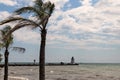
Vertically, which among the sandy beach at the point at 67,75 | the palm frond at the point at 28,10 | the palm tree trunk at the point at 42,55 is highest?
the palm frond at the point at 28,10

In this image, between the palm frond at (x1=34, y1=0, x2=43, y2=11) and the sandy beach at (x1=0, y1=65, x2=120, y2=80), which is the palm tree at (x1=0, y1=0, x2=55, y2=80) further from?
the sandy beach at (x1=0, y1=65, x2=120, y2=80)

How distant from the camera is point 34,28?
19.8 metres

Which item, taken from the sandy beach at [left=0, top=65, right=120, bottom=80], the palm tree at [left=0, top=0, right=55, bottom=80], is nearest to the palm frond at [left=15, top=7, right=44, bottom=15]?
the palm tree at [left=0, top=0, right=55, bottom=80]

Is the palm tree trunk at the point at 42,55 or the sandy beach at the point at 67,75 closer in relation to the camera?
the palm tree trunk at the point at 42,55

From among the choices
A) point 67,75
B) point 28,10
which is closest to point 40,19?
point 28,10

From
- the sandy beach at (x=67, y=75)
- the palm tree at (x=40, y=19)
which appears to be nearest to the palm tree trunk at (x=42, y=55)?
the palm tree at (x=40, y=19)

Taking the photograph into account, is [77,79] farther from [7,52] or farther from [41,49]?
[41,49]

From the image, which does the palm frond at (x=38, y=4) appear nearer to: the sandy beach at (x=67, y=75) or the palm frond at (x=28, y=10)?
the palm frond at (x=28, y=10)

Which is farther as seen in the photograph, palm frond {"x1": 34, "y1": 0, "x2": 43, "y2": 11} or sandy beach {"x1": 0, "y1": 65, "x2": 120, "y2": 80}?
sandy beach {"x1": 0, "y1": 65, "x2": 120, "y2": 80}

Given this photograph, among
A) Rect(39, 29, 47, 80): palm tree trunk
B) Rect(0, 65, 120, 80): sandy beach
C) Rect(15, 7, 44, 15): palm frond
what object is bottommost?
Rect(0, 65, 120, 80): sandy beach

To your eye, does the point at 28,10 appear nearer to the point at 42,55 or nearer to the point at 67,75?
the point at 42,55

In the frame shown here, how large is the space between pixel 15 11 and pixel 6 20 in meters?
0.80

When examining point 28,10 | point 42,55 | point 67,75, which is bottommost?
point 67,75

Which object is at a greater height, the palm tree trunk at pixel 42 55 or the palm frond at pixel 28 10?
the palm frond at pixel 28 10
